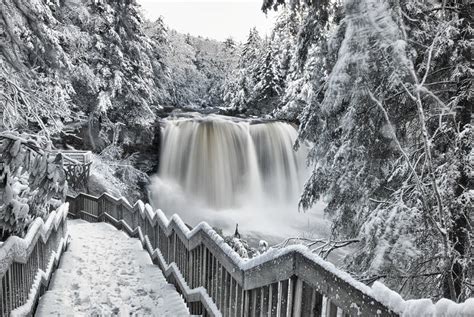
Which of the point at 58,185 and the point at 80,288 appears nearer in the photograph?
the point at 58,185

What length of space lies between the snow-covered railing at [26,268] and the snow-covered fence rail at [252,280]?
194cm

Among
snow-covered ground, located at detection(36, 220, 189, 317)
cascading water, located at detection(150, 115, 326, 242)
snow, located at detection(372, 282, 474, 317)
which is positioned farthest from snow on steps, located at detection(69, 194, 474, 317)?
cascading water, located at detection(150, 115, 326, 242)

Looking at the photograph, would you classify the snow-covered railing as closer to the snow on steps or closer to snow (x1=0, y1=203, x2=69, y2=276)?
snow (x1=0, y1=203, x2=69, y2=276)

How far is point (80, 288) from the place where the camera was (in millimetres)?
5910

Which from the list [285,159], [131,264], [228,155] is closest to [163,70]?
[228,155]

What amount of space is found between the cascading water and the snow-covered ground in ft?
46.0

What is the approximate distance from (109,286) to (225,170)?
17527 mm

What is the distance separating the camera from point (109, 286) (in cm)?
604

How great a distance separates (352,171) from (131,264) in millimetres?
4811

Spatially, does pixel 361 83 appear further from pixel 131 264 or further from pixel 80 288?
pixel 131 264

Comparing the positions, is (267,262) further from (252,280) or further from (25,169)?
(25,169)

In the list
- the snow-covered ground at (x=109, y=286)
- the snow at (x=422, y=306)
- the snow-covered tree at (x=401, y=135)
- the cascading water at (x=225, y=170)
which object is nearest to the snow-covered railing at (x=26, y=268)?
the snow-covered ground at (x=109, y=286)

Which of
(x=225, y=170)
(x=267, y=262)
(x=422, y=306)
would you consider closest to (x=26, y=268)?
(x=267, y=262)

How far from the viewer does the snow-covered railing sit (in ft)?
12.4
